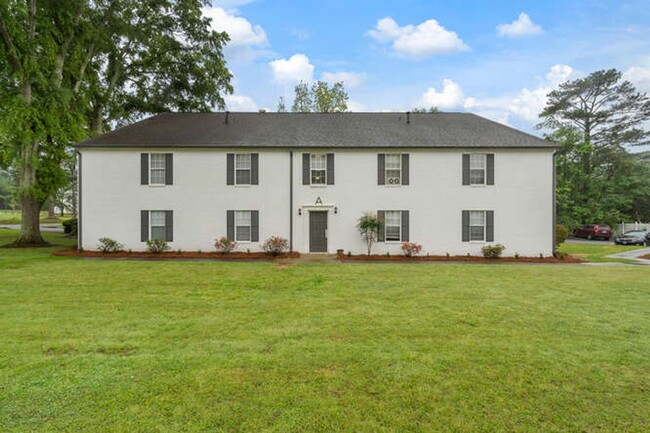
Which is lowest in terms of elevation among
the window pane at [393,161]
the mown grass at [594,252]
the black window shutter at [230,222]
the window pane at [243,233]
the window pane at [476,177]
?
the mown grass at [594,252]

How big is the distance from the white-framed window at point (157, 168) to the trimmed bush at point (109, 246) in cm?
332

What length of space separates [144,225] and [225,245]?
409 centimetres

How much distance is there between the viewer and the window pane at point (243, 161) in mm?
15578

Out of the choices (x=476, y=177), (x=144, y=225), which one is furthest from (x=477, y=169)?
(x=144, y=225)

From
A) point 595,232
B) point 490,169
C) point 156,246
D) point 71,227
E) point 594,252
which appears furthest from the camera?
point 595,232

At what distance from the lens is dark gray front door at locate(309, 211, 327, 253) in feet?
50.9

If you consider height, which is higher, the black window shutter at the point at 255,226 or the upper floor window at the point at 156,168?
the upper floor window at the point at 156,168

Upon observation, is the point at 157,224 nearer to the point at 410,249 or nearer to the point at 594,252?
the point at 410,249

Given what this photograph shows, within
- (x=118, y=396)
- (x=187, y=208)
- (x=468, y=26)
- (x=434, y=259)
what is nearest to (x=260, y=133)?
(x=187, y=208)

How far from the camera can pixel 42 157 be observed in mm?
17547

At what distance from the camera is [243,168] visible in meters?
15.6

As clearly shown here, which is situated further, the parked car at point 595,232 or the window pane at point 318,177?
the parked car at point 595,232

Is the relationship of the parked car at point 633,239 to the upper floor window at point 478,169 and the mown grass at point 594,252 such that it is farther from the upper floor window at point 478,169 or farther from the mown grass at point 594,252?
the upper floor window at point 478,169

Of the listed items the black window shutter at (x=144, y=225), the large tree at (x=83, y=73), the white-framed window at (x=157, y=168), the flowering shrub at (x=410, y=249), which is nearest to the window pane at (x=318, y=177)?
the flowering shrub at (x=410, y=249)
